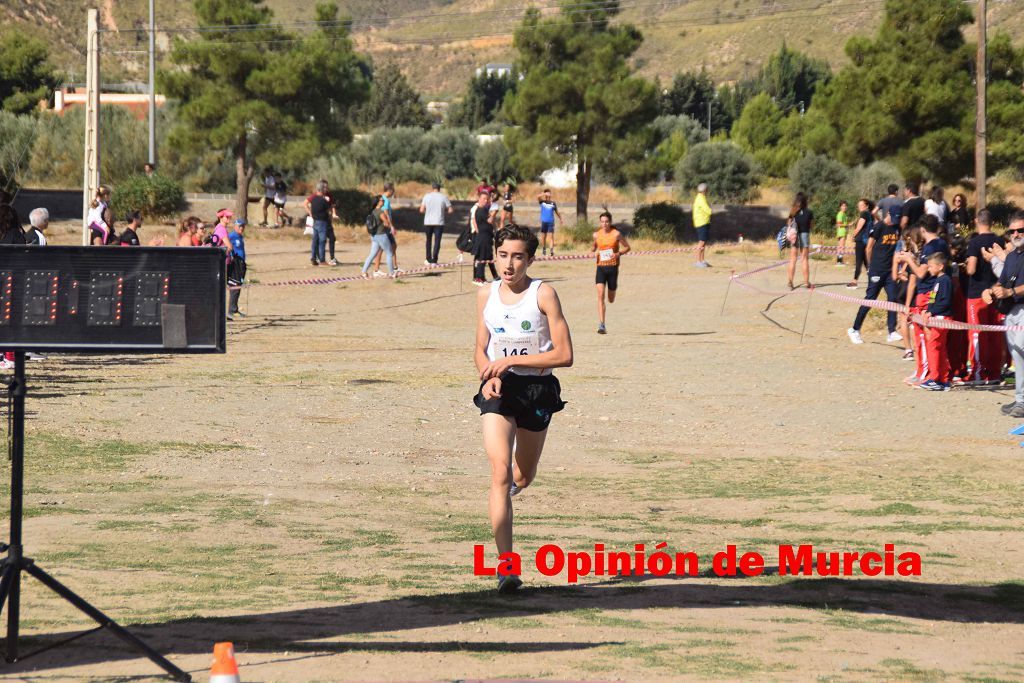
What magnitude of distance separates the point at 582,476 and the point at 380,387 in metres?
5.15

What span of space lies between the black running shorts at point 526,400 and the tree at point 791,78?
3529 inches

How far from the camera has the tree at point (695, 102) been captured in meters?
98.7

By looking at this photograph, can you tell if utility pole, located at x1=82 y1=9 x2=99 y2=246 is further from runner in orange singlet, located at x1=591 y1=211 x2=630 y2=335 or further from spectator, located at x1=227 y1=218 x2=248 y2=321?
runner in orange singlet, located at x1=591 y1=211 x2=630 y2=335

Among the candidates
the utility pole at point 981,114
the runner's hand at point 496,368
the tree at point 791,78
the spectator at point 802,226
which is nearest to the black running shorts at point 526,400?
the runner's hand at point 496,368

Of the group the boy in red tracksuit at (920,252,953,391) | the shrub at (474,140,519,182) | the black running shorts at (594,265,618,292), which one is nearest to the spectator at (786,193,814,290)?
the black running shorts at (594,265,618,292)

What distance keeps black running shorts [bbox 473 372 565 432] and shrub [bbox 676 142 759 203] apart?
4998 cm

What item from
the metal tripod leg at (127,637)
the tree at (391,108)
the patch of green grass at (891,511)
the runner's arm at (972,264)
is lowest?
the patch of green grass at (891,511)

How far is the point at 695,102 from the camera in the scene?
327ft

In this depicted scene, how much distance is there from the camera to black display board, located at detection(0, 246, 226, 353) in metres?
5.58

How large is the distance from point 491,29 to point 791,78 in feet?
232

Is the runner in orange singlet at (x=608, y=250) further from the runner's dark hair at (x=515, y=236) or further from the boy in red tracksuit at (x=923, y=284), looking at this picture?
the runner's dark hair at (x=515, y=236)

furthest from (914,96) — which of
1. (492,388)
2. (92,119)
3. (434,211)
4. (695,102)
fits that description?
(695,102)

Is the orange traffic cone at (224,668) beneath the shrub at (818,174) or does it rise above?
beneath

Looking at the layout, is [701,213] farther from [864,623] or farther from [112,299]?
[112,299]
